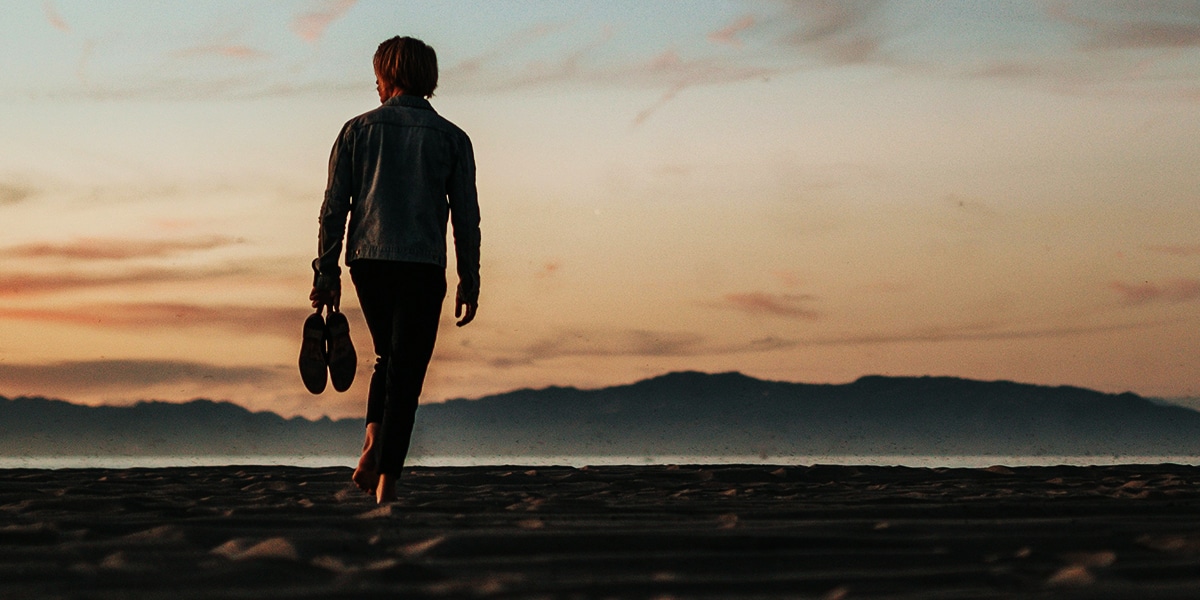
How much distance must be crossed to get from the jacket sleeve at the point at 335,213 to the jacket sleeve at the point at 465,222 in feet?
1.29

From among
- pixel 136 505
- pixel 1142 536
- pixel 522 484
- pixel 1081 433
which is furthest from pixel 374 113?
pixel 1081 433

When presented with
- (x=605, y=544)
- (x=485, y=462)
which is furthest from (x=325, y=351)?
(x=485, y=462)

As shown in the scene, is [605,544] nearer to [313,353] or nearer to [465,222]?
[465,222]

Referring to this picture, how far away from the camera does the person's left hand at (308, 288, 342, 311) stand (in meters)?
4.25

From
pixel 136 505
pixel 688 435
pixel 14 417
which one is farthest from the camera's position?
pixel 688 435

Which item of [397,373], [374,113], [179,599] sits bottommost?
[179,599]

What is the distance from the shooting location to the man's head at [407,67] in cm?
430

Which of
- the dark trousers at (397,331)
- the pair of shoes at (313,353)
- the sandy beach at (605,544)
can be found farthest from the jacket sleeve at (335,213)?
the sandy beach at (605,544)

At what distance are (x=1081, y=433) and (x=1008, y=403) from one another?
12.1m

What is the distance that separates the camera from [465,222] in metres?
4.32

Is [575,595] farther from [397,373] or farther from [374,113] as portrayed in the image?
[374,113]

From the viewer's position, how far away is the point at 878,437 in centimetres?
13150

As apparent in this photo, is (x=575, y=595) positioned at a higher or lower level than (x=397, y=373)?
lower

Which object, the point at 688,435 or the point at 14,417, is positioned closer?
the point at 14,417
